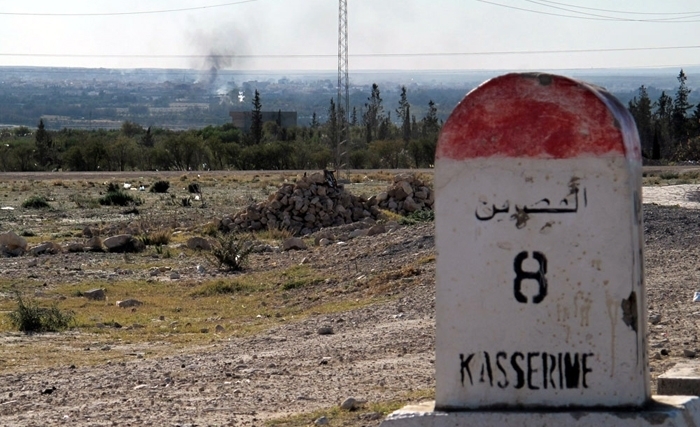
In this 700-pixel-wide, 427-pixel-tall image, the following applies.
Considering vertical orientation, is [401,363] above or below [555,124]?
below

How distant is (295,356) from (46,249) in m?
15.1

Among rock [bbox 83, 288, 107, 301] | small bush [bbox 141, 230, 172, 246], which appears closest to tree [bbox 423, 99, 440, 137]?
small bush [bbox 141, 230, 172, 246]

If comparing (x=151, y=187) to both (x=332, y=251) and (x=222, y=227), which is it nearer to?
(x=222, y=227)

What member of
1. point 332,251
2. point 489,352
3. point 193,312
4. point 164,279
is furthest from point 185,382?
point 332,251

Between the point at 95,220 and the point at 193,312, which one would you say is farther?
the point at 95,220

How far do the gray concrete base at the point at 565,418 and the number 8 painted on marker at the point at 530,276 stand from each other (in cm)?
50

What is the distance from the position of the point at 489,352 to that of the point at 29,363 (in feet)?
25.4

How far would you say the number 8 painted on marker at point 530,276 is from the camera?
16.5 feet

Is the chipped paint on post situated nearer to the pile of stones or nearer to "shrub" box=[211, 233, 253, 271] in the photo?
"shrub" box=[211, 233, 253, 271]

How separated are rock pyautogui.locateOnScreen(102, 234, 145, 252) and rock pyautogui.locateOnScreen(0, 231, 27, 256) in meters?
1.75

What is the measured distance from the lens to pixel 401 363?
384 inches

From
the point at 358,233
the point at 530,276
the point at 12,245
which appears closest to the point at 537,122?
the point at 530,276

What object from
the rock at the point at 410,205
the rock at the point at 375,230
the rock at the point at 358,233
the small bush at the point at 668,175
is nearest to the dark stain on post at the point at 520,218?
the rock at the point at 375,230

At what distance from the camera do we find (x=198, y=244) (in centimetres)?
2545
